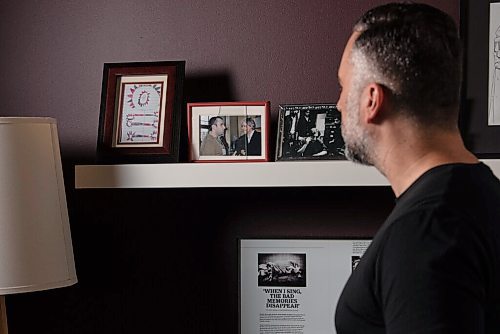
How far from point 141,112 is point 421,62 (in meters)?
1.20

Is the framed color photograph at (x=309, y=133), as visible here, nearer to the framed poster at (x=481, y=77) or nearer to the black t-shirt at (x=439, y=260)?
the framed poster at (x=481, y=77)

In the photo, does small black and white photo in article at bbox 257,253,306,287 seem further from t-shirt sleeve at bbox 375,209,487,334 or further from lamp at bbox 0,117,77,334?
t-shirt sleeve at bbox 375,209,487,334

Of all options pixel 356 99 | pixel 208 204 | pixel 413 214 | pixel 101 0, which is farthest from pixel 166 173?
pixel 413 214

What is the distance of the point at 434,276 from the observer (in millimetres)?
1222

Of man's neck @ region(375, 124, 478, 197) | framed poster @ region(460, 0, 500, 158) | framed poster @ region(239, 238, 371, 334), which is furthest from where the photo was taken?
framed poster @ region(239, 238, 371, 334)

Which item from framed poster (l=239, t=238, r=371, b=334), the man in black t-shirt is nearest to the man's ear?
the man in black t-shirt

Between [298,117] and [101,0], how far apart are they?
701 mm

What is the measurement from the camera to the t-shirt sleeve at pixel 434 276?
47.6 inches

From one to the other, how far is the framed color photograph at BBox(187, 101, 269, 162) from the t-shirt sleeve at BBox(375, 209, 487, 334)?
111 cm

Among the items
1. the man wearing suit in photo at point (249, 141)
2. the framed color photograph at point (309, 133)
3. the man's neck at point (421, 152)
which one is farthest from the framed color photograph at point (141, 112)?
the man's neck at point (421, 152)

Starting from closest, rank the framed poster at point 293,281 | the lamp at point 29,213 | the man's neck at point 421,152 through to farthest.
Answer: the man's neck at point 421,152, the lamp at point 29,213, the framed poster at point 293,281

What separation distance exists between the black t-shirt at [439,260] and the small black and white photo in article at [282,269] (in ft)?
3.52

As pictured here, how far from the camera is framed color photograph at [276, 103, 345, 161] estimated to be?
2346mm

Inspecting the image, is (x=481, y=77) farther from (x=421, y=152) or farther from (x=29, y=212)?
(x=29, y=212)
